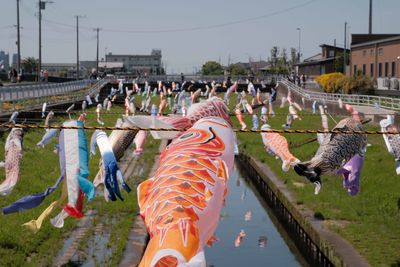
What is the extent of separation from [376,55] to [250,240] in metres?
40.8

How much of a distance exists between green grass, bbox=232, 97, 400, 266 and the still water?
102cm

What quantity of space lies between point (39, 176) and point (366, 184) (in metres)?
8.08

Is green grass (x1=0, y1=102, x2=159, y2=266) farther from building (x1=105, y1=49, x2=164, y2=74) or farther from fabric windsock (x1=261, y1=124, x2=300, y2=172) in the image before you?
building (x1=105, y1=49, x2=164, y2=74)

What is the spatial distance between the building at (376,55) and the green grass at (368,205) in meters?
29.2

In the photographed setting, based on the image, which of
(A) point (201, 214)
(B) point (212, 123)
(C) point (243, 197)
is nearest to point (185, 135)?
(B) point (212, 123)

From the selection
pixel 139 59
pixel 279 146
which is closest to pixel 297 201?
→ pixel 279 146

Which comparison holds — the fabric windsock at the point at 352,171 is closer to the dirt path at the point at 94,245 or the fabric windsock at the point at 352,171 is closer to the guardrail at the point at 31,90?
the dirt path at the point at 94,245

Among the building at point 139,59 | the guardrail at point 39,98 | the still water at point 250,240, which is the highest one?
the building at point 139,59

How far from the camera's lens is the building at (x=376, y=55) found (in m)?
48.7

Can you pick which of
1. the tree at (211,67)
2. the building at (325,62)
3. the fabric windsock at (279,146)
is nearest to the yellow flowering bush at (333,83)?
the building at (325,62)

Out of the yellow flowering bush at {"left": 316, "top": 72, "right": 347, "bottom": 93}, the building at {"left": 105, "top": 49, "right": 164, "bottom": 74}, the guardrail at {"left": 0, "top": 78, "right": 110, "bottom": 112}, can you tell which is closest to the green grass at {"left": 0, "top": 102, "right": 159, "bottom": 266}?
the guardrail at {"left": 0, "top": 78, "right": 110, "bottom": 112}

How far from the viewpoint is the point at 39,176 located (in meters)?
16.3

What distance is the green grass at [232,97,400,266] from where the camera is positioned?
37.7ft

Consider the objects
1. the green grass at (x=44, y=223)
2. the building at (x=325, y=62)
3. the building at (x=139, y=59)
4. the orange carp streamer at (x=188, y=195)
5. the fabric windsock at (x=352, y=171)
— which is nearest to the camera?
the orange carp streamer at (x=188, y=195)
